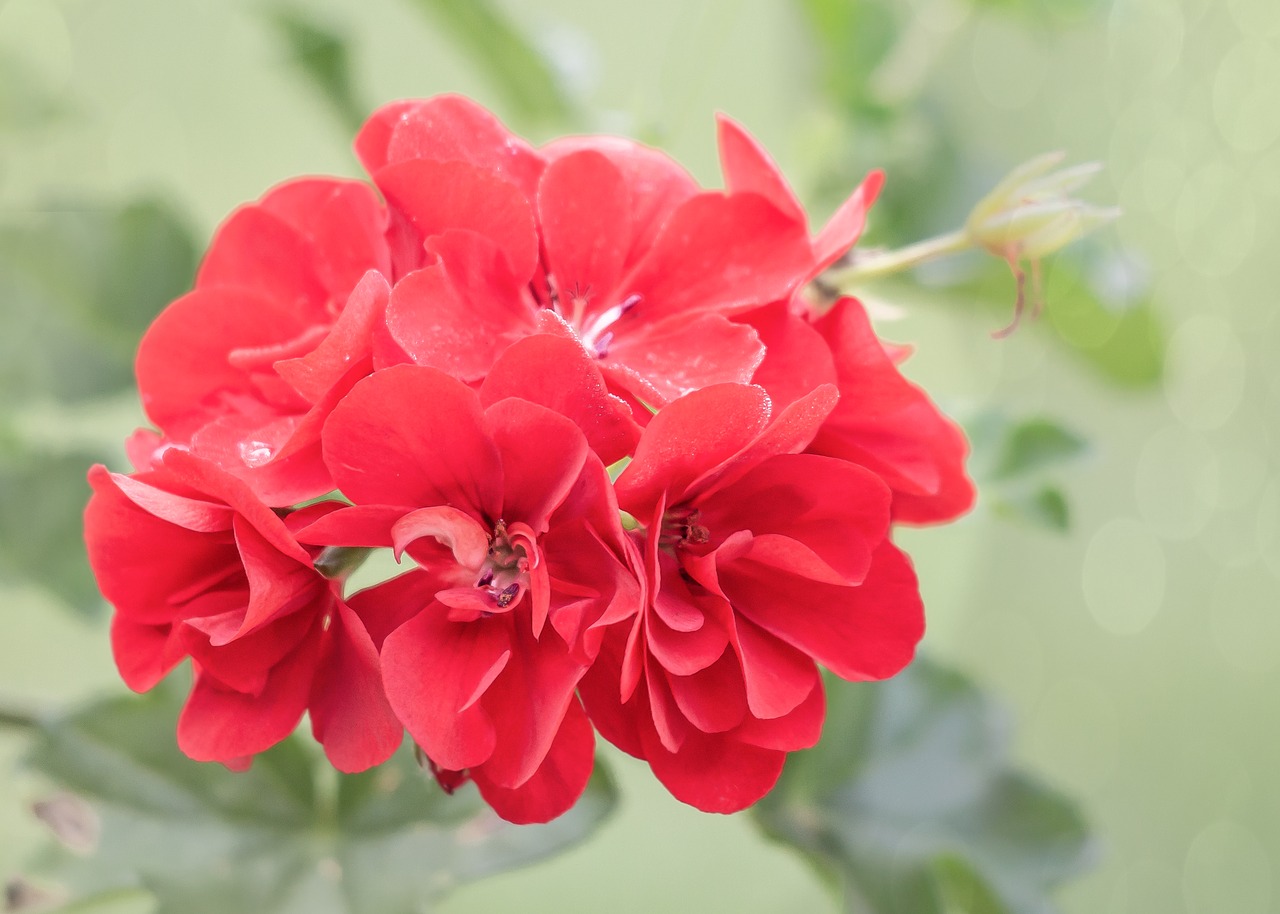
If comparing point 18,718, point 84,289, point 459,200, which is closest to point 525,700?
point 459,200

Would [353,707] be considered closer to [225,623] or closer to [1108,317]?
[225,623]

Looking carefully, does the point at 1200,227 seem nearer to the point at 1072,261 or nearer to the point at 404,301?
the point at 1072,261

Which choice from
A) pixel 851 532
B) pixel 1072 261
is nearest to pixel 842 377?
pixel 851 532

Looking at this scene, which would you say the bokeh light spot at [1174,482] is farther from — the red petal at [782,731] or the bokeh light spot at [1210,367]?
the red petal at [782,731]

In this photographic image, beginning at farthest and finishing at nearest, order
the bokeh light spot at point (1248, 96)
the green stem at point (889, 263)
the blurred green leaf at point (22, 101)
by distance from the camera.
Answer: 1. the bokeh light spot at point (1248, 96)
2. the blurred green leaf at point (22, 101)
3. the green stem at point (889, 263)

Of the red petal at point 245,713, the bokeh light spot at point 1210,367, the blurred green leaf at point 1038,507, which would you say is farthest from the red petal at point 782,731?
the bokeh light spot at point 1210,367

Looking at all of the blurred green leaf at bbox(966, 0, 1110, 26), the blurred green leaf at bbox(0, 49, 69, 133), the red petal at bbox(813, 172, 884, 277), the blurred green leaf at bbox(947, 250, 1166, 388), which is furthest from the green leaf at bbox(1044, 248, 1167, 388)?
the blurred green leaf at bbox(0, 49, 69, 133)
